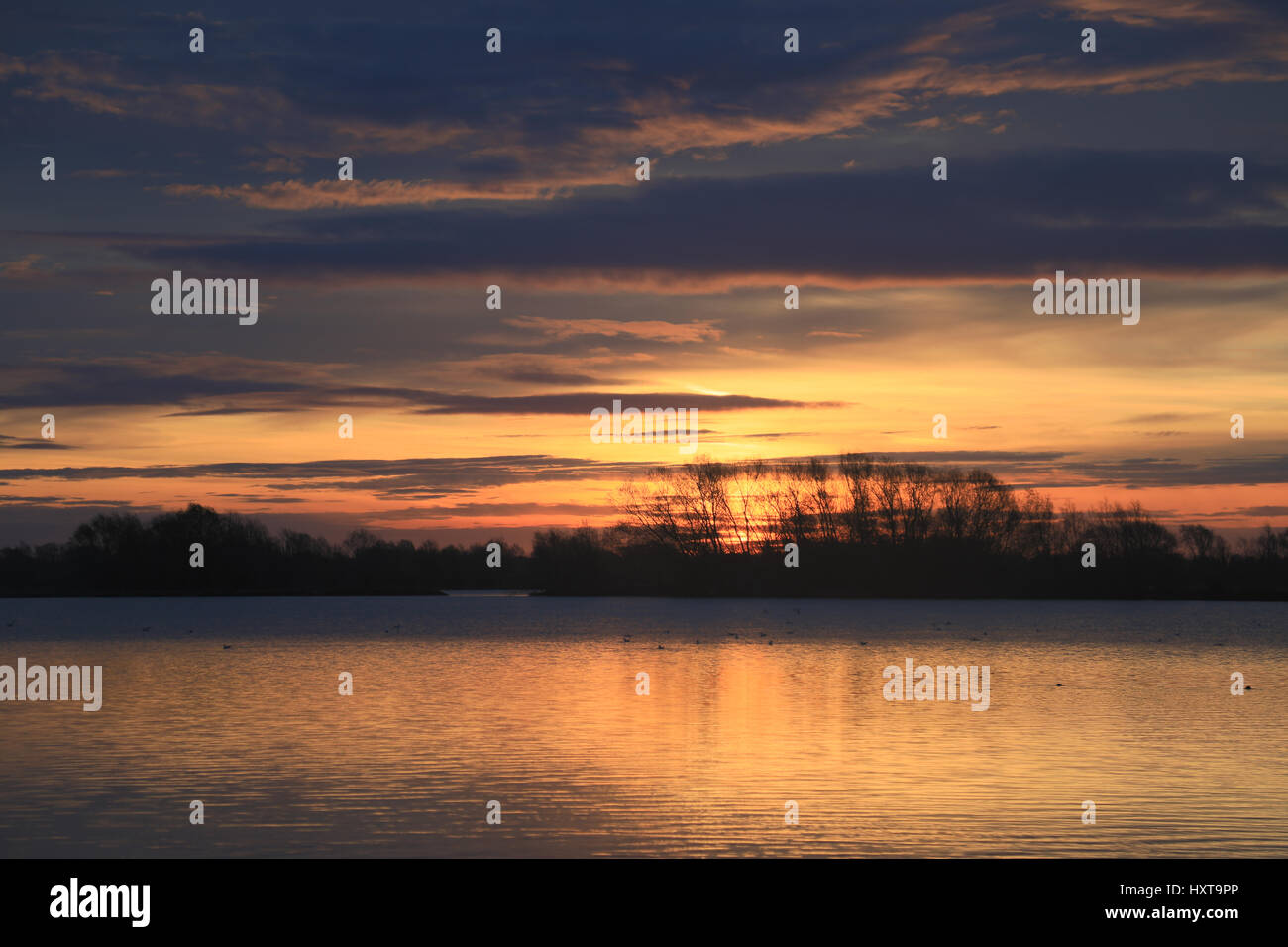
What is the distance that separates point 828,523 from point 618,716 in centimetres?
12735

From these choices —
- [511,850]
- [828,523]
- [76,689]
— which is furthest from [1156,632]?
[511,850]

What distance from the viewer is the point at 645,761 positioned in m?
26.9

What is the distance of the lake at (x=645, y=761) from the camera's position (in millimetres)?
Result: 18969

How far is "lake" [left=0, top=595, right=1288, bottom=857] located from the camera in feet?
62.2

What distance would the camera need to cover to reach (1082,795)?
2241 cm

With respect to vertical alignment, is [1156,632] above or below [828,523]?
below

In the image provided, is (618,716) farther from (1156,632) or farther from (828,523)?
(828,523)
